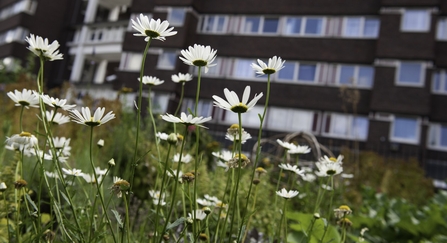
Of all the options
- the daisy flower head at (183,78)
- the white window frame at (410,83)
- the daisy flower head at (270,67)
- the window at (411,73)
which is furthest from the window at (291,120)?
the daisy flower head at (270,67)

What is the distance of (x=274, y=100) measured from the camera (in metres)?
16.7

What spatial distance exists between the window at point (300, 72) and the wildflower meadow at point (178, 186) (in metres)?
8.80

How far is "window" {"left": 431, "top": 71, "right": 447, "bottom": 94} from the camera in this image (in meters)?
14.8

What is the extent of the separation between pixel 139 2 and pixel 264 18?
6.51m

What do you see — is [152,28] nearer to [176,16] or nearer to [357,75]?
[357,75]

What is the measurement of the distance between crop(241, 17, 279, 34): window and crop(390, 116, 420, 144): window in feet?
20.3

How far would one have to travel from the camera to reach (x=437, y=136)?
47.5ft

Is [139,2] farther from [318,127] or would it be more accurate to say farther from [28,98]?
[28,98]

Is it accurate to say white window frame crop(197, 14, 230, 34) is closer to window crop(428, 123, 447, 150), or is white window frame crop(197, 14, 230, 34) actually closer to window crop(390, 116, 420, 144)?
window crop(390, 116, 420, 144)

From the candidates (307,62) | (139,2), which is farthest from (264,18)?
(139,2)

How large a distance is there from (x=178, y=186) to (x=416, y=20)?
15.4m

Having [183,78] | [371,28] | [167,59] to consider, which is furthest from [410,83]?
[183,78]

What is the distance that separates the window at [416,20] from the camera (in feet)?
48.8

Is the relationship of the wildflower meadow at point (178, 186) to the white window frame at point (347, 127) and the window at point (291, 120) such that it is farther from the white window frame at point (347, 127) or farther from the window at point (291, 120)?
the window at point (291, 120)
